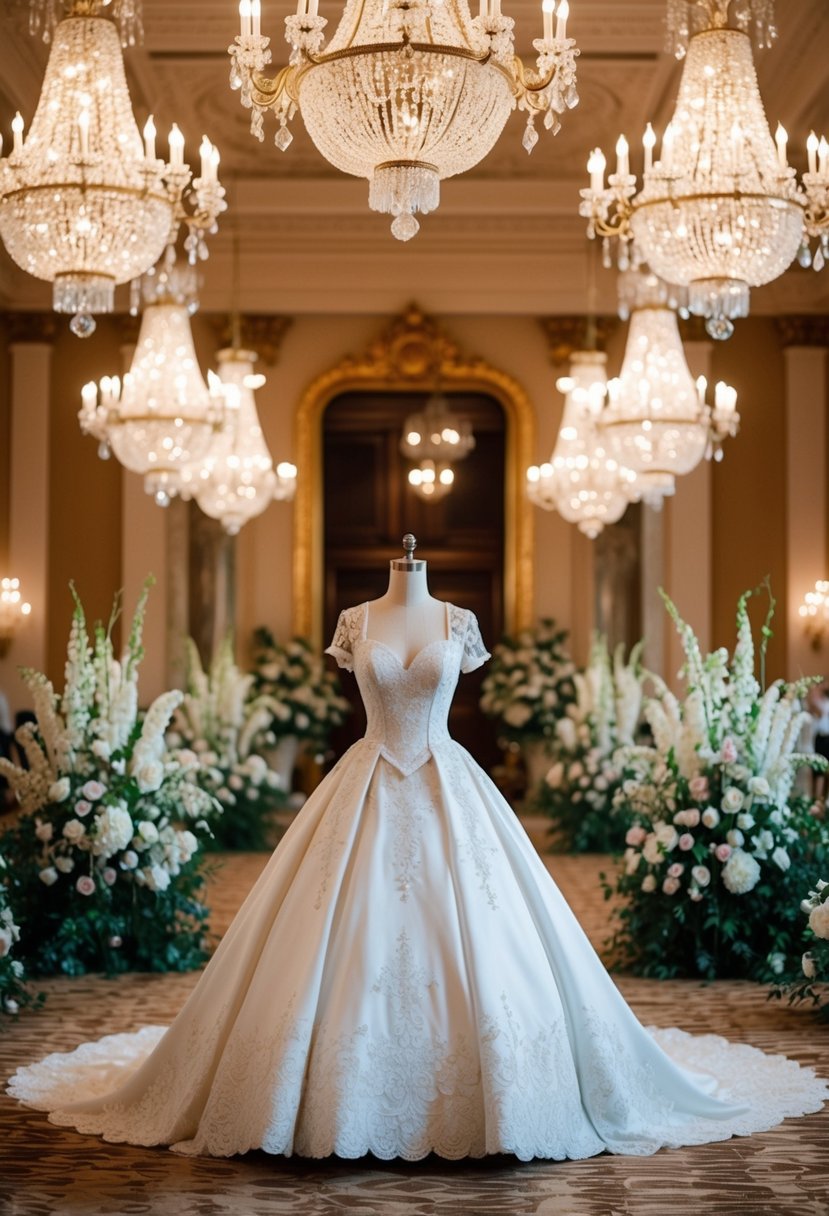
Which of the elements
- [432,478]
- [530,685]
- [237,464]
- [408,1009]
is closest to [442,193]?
[432,478]

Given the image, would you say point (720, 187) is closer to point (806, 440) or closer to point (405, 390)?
point (806, 440)

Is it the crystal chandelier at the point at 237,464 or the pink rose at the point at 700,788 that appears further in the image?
the crystal chandelier at the point at 237,464

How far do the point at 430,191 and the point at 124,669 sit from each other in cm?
301

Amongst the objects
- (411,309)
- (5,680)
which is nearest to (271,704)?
(5,680)

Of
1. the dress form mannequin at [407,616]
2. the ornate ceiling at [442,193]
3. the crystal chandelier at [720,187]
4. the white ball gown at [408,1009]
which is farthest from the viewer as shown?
the ornate ceiling at [442,193]

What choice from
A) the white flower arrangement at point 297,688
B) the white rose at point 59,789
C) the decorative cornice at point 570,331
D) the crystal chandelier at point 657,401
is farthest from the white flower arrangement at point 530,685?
the white rose at point 59,789

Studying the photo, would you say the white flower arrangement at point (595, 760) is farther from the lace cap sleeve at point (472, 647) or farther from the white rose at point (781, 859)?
the lace cap sleeve at point (472, 647)

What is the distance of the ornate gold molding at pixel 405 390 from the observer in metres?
14.4

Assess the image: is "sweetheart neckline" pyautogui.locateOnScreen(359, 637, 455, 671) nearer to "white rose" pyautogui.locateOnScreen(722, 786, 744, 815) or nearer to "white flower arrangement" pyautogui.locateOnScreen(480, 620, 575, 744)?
Result: "white rose" pyautogui.locateOnScreen(722, 786, 744, 815)

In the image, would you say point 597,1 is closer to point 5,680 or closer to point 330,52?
point 330,52

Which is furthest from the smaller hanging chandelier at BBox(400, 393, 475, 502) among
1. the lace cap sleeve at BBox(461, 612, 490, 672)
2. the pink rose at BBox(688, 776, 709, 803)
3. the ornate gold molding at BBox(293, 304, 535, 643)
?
the lace cap sleeve at BBox(461, 612, 490, 672)

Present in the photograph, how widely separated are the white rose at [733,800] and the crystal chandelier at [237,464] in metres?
5.68

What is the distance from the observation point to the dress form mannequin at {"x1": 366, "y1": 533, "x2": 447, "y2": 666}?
4.88m

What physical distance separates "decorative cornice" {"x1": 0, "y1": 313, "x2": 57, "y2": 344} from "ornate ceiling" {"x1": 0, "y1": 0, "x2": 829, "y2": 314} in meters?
0.13
